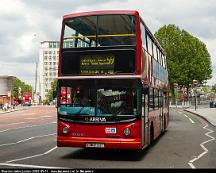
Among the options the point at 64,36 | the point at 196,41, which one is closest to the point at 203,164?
the point at 64,36

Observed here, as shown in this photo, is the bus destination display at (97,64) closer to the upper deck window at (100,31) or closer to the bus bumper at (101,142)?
the upper deck window at (100,31)

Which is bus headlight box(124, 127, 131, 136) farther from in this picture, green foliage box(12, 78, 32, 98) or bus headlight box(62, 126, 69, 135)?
green foliage box(12, 78, 32, 98)

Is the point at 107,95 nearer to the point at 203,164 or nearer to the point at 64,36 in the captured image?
the point at 64,36

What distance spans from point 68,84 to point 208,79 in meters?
72.1

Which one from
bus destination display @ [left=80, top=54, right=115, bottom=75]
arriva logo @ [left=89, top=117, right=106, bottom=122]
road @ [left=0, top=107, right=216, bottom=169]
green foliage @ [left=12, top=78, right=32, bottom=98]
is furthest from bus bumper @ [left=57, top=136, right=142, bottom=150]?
green foliage @ [left=12, top=78, right=32, bottom=98]

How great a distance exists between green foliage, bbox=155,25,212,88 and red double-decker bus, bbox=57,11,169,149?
6115 cm

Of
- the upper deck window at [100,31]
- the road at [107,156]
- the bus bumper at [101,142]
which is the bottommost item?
the road at [107,156]

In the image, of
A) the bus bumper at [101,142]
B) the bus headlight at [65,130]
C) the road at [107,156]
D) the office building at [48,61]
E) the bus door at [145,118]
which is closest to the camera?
the road at [107,156]

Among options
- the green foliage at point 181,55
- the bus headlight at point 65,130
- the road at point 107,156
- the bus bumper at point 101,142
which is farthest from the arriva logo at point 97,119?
the green foliage at point 181,55

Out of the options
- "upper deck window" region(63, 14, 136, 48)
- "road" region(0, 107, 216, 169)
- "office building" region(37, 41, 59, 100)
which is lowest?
"road" region(0, 107, 216, 169)

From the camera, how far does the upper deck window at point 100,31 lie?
1100cm

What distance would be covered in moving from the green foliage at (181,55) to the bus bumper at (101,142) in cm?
6164

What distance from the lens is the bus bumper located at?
10641 mm

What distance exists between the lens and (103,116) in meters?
10.8
